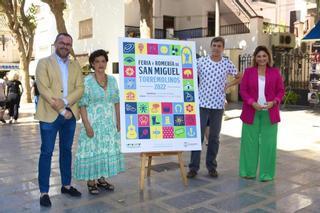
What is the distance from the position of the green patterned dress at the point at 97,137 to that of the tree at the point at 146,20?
8.06 m

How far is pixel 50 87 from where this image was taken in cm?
421

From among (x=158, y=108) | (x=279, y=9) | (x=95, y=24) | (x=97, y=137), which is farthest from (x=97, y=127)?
(x=279, y=9)

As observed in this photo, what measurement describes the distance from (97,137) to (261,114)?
2.17 metres

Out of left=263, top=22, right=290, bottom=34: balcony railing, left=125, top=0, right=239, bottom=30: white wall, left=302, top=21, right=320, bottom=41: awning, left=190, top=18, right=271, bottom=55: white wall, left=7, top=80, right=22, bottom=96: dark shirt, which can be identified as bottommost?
left=7, top=80, right=22, bottom=96: dark shirt

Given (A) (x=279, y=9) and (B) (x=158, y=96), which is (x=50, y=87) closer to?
(B) (x=158, y=96)

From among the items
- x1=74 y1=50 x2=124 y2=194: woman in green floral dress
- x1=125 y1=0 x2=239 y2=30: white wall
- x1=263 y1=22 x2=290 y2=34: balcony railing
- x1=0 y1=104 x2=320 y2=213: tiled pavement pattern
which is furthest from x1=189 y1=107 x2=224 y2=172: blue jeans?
x1=125 y1=0 x2=239 y2=30: white wall

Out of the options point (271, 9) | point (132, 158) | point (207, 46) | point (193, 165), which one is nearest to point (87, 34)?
point (207, 46)

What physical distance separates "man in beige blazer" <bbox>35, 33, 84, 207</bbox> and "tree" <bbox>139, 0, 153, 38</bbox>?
8.24 m

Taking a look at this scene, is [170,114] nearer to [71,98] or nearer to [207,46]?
[71,98]

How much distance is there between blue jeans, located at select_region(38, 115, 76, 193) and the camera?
4238mm

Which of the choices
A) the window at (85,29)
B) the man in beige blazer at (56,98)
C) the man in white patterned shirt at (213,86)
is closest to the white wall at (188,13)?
the window at (85,29)

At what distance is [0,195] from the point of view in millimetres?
4699

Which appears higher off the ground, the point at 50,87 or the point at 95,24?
the point at 95,24

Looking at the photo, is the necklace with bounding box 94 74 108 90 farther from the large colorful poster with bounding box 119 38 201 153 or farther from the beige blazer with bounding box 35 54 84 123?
the beige blazer with bounding box 35 54 84 123
